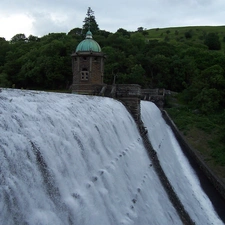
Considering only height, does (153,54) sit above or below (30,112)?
above

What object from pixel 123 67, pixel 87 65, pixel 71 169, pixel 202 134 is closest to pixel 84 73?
pixel 87 65

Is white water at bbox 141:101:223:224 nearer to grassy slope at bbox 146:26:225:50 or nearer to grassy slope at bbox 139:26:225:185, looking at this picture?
grassy slope at bbox 139:26:225:185

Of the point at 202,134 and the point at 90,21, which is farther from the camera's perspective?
the point at 90,21

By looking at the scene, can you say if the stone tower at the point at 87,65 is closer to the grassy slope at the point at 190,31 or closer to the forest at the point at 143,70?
the forest at the point at 143,70

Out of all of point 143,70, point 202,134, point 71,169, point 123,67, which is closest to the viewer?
point 71,169

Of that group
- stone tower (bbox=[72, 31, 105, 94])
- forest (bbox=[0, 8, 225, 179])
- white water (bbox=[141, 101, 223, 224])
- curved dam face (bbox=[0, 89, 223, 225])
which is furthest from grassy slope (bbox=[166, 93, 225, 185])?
stone tower (bbox=[72, 31, 105, 94])

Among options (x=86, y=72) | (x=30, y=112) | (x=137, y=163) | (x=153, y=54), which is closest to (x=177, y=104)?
(x=86, y=72)

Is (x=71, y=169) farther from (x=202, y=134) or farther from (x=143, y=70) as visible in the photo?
(x=143, y=70)

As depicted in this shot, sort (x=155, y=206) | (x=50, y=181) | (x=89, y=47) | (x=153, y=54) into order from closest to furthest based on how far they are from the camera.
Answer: (x=50, y=181) → (x=155, y=206) → (x=89, y=47) → (x=153, y=54)

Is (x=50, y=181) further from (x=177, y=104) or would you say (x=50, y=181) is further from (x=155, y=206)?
(x=177, y=104)
